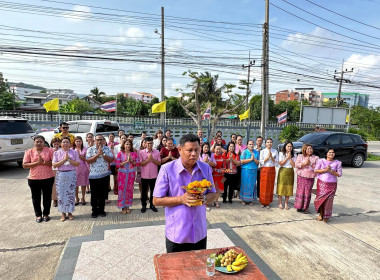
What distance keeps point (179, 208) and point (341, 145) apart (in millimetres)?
11430

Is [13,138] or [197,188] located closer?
[197,188]

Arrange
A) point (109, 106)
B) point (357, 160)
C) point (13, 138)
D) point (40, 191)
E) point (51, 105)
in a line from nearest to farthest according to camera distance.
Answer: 1. point (40, 191)
2. point (13, 138)
3. point (357, 160)
4. point (51, 105)
5. point (109, 106)

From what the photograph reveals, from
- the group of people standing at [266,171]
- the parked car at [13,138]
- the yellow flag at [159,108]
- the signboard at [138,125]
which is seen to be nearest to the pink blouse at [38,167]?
the group of people standing at [266,171]

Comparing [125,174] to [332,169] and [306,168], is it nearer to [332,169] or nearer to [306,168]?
[306,168]

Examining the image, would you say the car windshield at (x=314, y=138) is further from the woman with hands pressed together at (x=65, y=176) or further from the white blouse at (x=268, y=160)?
the woman with hands pressed together at (x=65, y=176)

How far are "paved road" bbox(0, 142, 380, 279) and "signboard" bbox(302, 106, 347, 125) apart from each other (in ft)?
38.5

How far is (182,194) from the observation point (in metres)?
2.13

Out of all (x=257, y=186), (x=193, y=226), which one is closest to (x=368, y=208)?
(x=257, y=186)

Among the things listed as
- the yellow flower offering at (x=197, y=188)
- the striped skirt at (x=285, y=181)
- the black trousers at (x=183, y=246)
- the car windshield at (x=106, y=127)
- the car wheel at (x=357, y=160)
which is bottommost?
the car wheel at (x=357, y=160)

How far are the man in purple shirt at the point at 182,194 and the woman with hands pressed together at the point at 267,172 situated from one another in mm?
3824

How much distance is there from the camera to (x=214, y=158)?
5684mm

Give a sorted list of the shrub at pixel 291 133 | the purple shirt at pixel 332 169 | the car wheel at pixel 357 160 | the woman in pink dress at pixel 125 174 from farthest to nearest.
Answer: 1. the shrub at pixel 291 133
2. the car wheel at pixel 357 160
3. the woman in pink dress at pixel 125 174
4. the purple shirt at pixel 332 169

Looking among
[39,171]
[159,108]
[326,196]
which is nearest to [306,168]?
[326,196]

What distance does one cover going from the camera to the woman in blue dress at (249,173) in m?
5.75
